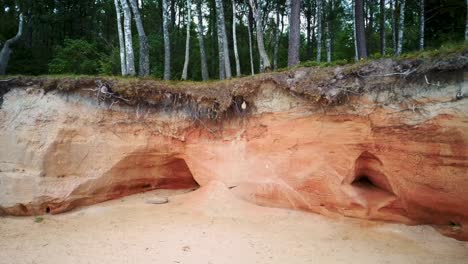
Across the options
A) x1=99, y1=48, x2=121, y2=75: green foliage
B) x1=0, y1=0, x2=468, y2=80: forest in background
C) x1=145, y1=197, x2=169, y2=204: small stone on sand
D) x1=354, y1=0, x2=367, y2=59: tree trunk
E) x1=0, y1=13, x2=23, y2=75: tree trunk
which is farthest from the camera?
x1=99, y1=48, x2=121, y2=75: green foliage

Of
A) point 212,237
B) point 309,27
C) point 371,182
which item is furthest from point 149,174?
point 309,27

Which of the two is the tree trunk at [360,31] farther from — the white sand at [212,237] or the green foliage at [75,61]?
the green foliage at [75,61]

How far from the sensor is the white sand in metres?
5.82

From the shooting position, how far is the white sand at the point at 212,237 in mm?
5824

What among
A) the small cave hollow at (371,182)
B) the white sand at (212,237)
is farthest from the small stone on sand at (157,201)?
the small cave hollow at (371,182)

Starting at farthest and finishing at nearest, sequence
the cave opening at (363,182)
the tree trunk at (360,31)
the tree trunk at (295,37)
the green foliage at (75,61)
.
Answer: the green foliage at (75,61) → the tree trunk at (360,31) → the tree trunk at (295,37) → the cave opening at (363,182)

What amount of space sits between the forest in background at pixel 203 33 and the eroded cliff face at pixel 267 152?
3.52 m

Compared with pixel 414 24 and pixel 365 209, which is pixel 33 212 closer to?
pixel 365 209

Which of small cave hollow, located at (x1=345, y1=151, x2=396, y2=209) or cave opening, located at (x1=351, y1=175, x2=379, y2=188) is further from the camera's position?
cave opening, located at (x1=351, y1=175, x2=379, y2=188)

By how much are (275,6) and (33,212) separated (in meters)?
17.9

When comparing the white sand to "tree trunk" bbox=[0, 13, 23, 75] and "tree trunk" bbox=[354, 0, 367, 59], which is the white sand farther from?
"tree trunk" bbox=[0, 13, 23, 75]

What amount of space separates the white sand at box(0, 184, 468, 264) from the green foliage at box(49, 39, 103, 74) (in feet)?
29.3

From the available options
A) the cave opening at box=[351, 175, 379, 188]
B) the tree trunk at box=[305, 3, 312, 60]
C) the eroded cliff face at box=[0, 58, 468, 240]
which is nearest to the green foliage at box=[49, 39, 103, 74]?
the eroded cliff face at box=[0, 58, 468, 240]

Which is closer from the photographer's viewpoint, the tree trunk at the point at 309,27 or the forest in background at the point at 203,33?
the forest in background at the point at 203,33
